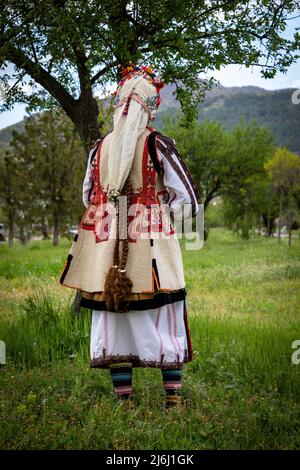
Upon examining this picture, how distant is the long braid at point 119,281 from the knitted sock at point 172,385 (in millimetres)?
597

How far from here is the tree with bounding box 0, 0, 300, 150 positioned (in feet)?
16.9

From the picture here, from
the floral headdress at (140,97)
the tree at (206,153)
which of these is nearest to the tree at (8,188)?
the tree at (206,153)

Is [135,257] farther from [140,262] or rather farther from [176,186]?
[176,186]

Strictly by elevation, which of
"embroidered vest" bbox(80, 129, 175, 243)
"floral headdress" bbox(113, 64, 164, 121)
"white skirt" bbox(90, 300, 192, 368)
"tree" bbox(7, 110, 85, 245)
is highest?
"tree" bbox(7, 110, 85, 245)

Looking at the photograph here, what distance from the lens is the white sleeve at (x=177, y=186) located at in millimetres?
3543

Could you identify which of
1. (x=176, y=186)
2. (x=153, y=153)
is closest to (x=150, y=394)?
(x=176, y=186)

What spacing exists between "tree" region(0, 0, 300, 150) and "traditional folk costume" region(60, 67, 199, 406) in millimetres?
1846

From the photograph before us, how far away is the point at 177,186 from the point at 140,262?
624mm

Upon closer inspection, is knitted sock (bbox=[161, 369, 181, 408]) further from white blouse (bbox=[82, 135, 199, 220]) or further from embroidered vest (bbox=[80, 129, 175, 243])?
white blouse (bbox=[82, 135, 199, 220])

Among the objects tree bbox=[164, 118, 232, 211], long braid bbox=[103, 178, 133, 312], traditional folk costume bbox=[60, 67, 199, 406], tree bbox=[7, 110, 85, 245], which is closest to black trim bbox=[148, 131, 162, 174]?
traditional folk costume bbox=[60, 67, 199, 406]

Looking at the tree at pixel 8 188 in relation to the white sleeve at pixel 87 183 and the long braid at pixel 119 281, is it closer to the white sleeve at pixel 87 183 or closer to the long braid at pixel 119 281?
the white sleeve at pixel 87 183

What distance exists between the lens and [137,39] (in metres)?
5.56

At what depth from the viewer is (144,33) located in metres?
5.56

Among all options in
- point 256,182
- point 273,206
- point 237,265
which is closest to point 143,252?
point 237,265
